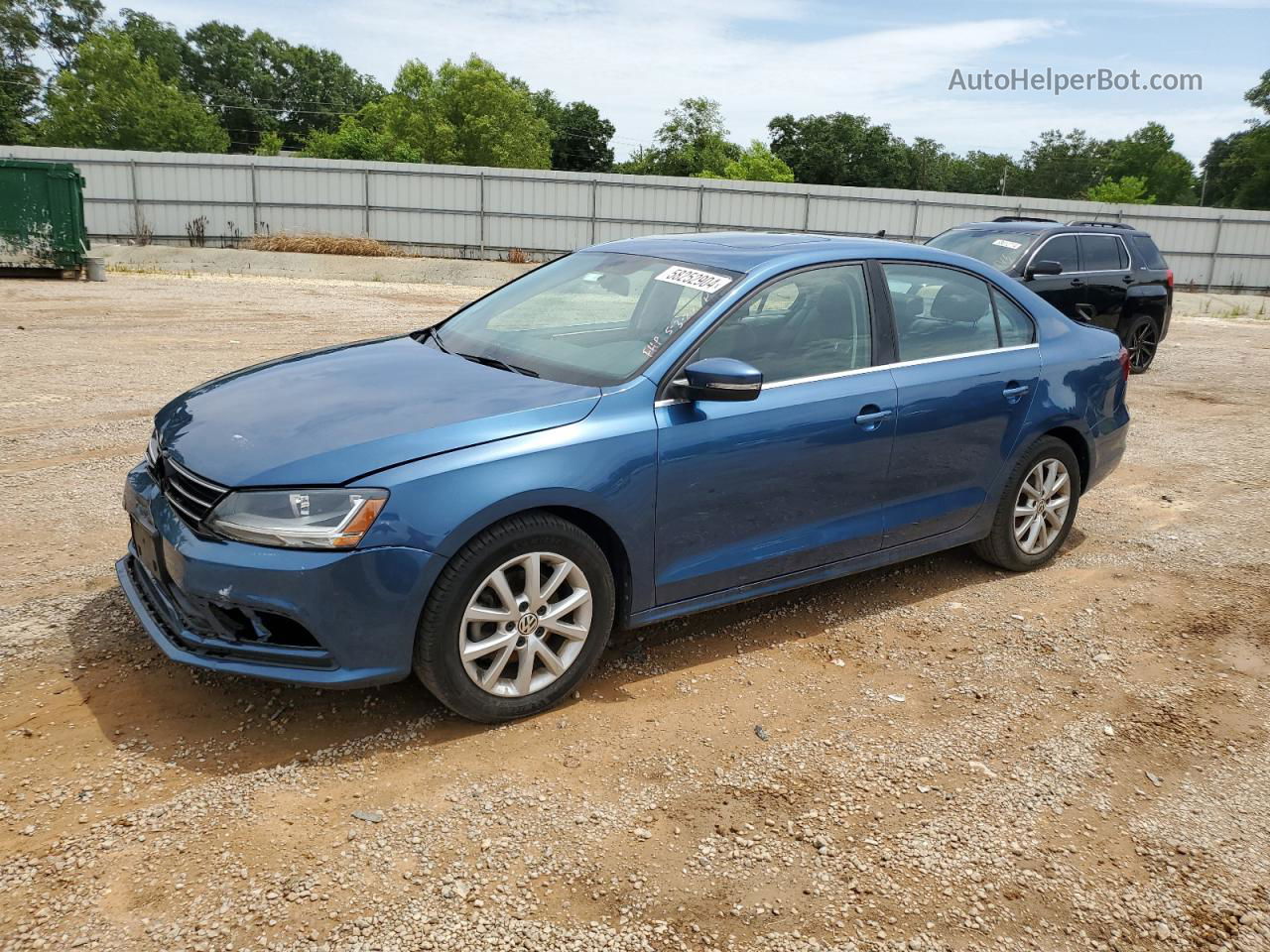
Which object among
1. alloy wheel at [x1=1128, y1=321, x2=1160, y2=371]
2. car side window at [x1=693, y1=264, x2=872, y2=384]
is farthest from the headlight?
alloy wheel at [x1=1128, y1=321, x2=1160, y2=371]

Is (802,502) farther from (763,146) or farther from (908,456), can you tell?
(763,146)

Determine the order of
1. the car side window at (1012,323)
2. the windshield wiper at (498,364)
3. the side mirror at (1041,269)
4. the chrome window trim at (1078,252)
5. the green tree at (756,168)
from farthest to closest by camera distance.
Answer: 1. the green tree at (756,168)
2. the chrome window trim at (1078,252)
3. the side mirror at (1041,269)
4. the car side window at (1012,323)
5. the windshield wiper at (498,364)

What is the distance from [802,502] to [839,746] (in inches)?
41.0

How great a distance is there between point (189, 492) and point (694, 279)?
2153mm

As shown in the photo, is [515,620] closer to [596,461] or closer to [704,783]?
[596,461]

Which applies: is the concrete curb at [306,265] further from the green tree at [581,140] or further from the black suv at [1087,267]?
the green tree at [581,140]

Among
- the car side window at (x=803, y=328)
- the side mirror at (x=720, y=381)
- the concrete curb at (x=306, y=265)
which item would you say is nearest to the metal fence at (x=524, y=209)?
the concrete curb at (x=306, y=265)

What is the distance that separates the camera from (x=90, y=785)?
10.0 ft

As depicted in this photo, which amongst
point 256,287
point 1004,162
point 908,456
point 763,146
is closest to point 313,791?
point 908,456

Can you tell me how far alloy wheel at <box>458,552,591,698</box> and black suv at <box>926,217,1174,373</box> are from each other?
859 cm

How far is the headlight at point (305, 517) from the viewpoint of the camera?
10.2 feet

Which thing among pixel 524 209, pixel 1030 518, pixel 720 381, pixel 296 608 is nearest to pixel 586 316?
pixel 720 381

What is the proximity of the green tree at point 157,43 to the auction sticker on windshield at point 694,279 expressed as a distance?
108969mm

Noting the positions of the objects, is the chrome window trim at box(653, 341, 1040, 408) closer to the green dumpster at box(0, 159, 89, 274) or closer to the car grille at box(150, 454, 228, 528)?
the car grille at box(150, 454, 228, 528)
